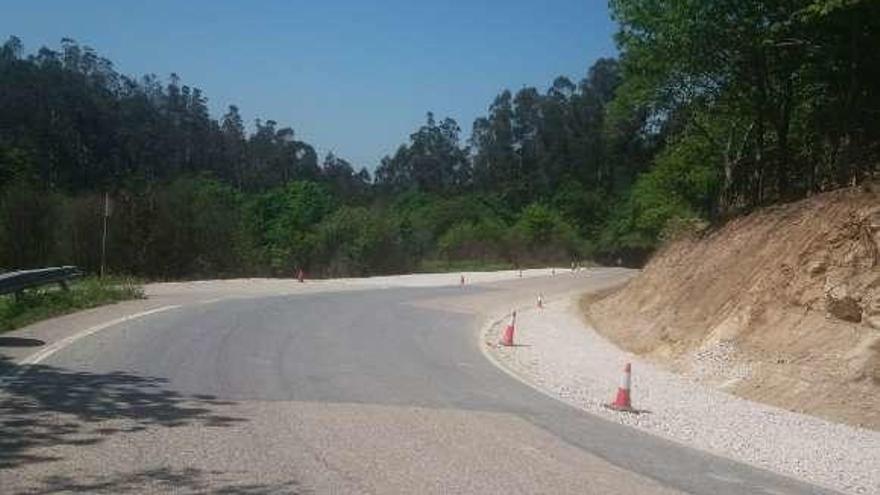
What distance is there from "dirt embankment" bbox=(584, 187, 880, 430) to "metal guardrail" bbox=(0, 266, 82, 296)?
13.2 metres

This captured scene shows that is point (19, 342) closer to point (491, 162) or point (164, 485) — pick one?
point (164, 485)

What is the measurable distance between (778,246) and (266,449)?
13819 mm

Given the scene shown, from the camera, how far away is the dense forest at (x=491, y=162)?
23000mm

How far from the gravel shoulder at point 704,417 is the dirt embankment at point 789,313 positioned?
605 millimetres

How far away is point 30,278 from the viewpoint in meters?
19.7

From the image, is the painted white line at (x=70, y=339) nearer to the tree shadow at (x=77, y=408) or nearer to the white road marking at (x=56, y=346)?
the white road marking at (x=56, y=346)

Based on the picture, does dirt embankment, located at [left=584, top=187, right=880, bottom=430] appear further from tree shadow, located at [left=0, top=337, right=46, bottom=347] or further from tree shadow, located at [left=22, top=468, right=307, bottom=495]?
tree shadow, located at [left=0, top=337, right=46, bottom=347]

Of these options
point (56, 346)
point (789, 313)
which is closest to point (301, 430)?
point (56, 346)

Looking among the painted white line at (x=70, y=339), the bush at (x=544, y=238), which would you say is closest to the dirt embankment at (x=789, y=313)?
the painted white line at (x=70, y=339)

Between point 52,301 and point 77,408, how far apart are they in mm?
12471

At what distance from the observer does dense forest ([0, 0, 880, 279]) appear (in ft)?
75.5

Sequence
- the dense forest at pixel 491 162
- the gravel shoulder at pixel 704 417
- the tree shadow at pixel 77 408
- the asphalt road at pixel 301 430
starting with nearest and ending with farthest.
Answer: the asphalt road at pixel 301 430 < the tree shadow at pixel 77 408 < the gravel shoulder at pixel 704 417 < the dense forest at pixel 491 162

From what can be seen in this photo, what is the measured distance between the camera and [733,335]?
1781cm

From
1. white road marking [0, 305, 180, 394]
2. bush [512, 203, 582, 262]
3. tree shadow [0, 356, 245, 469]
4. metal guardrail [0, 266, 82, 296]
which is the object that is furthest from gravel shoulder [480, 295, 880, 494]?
bush [512, 203, 582, 262]
